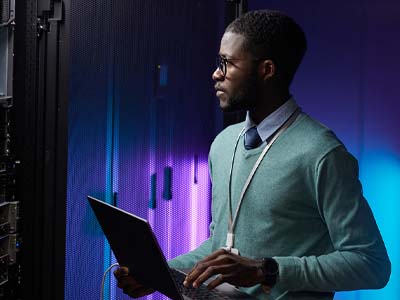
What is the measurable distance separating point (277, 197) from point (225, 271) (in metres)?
0.27

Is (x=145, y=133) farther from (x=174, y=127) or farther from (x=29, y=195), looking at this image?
(x=29, y=195)

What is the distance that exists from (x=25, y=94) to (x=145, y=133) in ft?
1.66

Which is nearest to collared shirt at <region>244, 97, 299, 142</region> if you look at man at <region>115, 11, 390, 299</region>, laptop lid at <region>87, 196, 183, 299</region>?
man at <region>115, 11, 390, 299</region>

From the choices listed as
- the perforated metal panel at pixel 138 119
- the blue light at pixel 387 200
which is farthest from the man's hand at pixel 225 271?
the blue light at pixel 387 200

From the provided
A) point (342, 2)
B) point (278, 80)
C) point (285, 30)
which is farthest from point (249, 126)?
point (342, 2)

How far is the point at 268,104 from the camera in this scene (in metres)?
1.49

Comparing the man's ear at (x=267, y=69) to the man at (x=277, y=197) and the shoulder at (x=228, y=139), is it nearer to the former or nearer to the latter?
the man at (x=277, y=197)

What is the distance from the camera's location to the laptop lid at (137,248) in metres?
1.07

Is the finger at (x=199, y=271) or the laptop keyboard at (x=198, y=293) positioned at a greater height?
the finger at (x=199, y=271)

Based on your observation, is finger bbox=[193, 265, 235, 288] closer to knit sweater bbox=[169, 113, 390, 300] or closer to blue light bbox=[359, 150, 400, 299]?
knit sweater bbox=[169, 113, 390, 300]

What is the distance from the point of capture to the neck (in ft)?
4.87

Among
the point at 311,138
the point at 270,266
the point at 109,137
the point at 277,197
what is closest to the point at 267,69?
the point at 311,138

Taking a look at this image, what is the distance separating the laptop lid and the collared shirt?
46cm

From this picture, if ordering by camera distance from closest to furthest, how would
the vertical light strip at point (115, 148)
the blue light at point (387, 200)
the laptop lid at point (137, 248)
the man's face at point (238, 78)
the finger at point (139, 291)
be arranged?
the laptop lid at point (137, 248)
the finger at point (139, 291)
the man's face at point (238, 78)
the vertical light strip at point (115, 148)
the blue light at point (387, 200)
